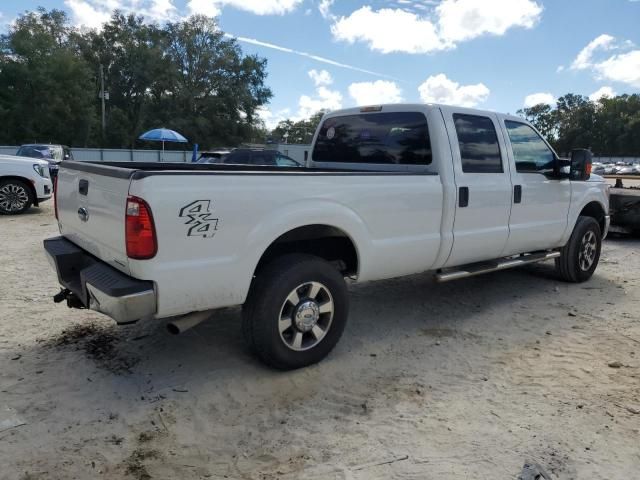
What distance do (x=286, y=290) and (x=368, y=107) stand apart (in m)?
2.32

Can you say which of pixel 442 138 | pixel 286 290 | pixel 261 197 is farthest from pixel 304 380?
pixel 442 138

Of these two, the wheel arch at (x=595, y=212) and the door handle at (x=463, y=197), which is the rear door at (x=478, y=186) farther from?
the wheel arch at (x=595, y=212)

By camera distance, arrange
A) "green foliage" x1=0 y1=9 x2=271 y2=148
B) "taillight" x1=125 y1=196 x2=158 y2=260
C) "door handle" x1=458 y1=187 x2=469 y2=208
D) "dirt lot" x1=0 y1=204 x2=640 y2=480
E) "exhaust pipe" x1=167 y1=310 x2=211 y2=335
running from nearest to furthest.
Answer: "dirt lot" x1=0 y1=204 x2=640 y2=480 < "taillight" x1=125 y1=196 x2=158 y2=260 < "exhaust pipe" x1=167 y1=310 x2=211 y2=335 < "door handle" x1=458 y1=187 x2=469 y2=208 < "green foliage" x1=0 y1=9 x2=271 y2=148

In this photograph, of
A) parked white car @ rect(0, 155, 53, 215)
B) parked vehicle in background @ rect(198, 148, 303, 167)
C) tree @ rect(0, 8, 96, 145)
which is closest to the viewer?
parked white car @ rect(0, 155, 53, 215)

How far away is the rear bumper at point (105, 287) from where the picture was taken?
2.89 meters

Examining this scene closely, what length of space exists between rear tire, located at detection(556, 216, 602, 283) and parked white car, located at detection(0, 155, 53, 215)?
33.5 ft

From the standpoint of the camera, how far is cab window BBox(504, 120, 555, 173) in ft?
16.8

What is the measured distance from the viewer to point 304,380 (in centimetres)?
356

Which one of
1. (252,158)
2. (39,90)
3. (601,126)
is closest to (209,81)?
(39,90)

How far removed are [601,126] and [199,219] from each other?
385 feet

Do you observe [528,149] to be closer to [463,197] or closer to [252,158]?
[463,197]

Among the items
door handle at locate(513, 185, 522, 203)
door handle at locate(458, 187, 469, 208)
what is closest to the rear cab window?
door handle at locate(458, 187, 469, 208)

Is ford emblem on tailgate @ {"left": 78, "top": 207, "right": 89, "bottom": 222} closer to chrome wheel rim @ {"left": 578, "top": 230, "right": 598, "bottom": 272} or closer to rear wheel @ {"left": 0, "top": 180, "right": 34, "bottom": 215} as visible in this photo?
chrome wheel rim @ {"left": 578, "top": 230, "right": 598, "bottom": 272}

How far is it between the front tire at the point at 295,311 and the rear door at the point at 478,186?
4.53 ft
